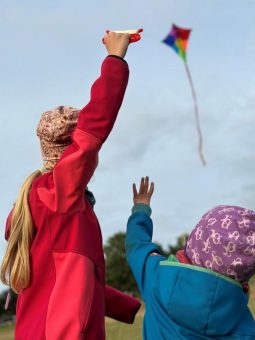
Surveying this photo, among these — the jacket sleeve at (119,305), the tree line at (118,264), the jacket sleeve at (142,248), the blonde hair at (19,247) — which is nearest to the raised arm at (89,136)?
the blonde hair at (19,247)

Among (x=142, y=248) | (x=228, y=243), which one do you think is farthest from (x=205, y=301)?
(x=142, y=248)

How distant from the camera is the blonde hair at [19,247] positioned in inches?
115

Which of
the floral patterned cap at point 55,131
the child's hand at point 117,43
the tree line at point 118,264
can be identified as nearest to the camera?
the child's hand at point 117,43

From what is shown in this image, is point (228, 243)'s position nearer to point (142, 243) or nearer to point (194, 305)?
point (194, 305)

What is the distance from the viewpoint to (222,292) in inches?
105

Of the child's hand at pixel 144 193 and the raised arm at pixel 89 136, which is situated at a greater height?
the raised arm at pixel 89 136

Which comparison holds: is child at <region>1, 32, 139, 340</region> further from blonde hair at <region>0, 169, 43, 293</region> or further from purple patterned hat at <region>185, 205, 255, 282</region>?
purple patterned hat at <region>185, 205, 255, 282</region>

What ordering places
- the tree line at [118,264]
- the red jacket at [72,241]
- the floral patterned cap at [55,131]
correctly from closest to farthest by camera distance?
the red jacket at [72,241] < the floral patterned cap at [55,131] < the tree line at [118,264]

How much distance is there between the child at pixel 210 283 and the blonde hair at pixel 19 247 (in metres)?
0.55

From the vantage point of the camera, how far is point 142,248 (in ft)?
9.86

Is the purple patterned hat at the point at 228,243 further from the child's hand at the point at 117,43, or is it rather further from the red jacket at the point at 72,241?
the child's hand at the point at 117,43

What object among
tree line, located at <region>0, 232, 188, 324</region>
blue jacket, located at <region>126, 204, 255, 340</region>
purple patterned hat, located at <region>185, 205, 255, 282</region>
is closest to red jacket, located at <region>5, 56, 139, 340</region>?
blue jacket, located at <region>126, 204, 255, 340</region>

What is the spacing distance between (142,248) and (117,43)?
2.86 ft

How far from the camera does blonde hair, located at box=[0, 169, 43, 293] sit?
2.92 meters
